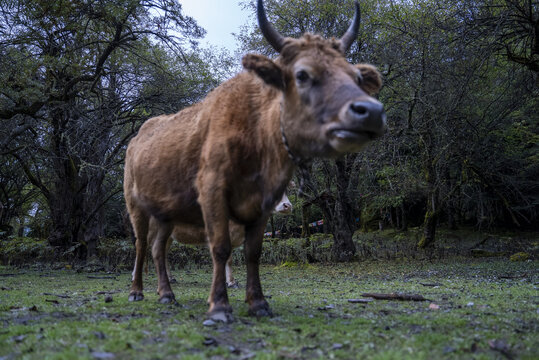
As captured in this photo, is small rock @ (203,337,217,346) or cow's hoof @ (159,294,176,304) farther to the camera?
cow's hoof @ (159,294,176,304)

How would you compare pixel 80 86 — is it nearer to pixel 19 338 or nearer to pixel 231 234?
pixel 231 234

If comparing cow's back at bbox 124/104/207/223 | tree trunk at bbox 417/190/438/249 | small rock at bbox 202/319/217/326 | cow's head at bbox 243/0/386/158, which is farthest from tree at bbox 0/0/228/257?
tree trunk at bbox 417/190/438/249

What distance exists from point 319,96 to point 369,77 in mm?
1085

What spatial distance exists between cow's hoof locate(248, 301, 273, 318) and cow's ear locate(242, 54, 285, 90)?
7.90 ft

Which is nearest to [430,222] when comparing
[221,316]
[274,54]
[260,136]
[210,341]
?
[274,54]

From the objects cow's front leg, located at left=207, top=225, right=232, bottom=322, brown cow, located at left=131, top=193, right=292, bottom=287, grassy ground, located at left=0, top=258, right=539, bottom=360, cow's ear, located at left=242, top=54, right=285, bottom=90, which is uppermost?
cow's ear, located at left=242, top=54, right=285, bottom=90

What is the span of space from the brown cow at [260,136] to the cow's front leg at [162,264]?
3.37 ft

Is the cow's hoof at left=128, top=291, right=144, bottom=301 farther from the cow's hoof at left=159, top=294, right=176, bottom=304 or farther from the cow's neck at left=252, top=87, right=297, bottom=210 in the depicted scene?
the cow's neck at left=252, top=87, right=297, bottom=210

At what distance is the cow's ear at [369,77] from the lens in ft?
16.5

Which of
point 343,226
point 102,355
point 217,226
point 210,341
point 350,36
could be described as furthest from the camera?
point 343,226

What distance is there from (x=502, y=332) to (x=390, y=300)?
8.02 feet

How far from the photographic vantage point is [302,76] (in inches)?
176

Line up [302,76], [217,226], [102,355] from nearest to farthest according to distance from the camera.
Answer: [102,355] → [302,76] → [217,226]

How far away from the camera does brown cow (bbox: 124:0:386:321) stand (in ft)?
13.8
